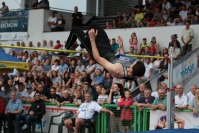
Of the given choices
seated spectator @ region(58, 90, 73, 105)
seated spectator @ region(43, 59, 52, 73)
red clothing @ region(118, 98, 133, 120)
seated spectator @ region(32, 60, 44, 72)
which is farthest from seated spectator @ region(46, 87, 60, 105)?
seated spectator @ region(32, 60, 44, 72)

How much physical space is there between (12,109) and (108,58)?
6.75m

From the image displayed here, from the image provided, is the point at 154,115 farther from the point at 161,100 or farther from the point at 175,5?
the point at 175,5

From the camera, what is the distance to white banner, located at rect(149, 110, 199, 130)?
12.1m

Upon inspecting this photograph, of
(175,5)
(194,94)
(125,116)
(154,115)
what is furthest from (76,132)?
(175,5)

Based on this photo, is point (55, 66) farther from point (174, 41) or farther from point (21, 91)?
point (174, 41)

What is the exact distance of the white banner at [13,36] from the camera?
2314 centimetres

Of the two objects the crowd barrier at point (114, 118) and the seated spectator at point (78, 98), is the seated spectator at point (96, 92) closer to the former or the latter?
the seated spectator at point (78, 98)

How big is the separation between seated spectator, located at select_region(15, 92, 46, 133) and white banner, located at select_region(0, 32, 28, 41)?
8.37m

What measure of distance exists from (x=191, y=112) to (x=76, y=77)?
5595 millimetres

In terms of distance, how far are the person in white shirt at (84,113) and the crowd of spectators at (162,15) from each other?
5.71m

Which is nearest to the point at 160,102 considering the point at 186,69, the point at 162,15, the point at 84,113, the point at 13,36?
the point at 84,113

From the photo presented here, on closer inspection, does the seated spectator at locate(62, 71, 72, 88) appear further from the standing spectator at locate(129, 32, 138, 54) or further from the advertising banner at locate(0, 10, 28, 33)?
the advertising banner at locate(0, 10, 28, 33)

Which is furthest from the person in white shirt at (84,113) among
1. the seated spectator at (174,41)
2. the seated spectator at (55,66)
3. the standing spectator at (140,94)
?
the seated spectator at (55,66)

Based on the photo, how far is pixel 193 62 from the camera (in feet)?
50.4
